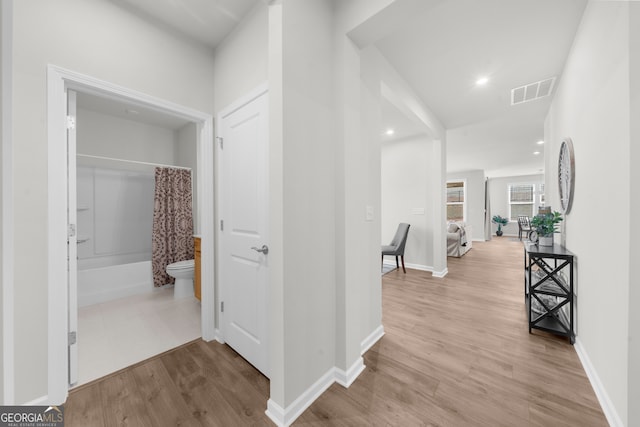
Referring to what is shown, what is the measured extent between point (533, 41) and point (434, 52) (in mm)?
809

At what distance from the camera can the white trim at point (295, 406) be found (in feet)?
4.14

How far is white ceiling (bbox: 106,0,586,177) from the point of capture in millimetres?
1706

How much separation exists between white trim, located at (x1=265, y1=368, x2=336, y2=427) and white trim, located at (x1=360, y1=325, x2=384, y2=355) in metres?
0.48

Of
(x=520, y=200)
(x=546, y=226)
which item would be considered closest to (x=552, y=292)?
(x=546, y=226)

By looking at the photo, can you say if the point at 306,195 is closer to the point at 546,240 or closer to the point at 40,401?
the point at 40,401

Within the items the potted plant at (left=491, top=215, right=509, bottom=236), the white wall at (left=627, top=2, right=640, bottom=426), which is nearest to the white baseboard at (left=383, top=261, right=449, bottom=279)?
the white wall at (left=627, top=2, right=640, bottom=426)

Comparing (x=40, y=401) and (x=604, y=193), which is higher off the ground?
(x=604, y=193)

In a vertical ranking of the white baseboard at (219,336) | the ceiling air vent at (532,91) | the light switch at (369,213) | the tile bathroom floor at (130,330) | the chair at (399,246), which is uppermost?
the ceiling air vent at (532,91)

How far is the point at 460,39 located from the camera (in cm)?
203

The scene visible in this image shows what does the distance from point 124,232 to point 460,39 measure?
17.1ft

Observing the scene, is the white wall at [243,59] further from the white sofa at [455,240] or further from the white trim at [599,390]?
the white sofa at [455,240]

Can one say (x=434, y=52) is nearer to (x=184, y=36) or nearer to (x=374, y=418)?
(x=184, y=36)

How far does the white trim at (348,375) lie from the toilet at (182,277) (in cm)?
247

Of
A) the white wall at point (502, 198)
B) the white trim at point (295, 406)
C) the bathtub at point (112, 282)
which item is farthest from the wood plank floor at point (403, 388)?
the white wall at point (502, 198)
